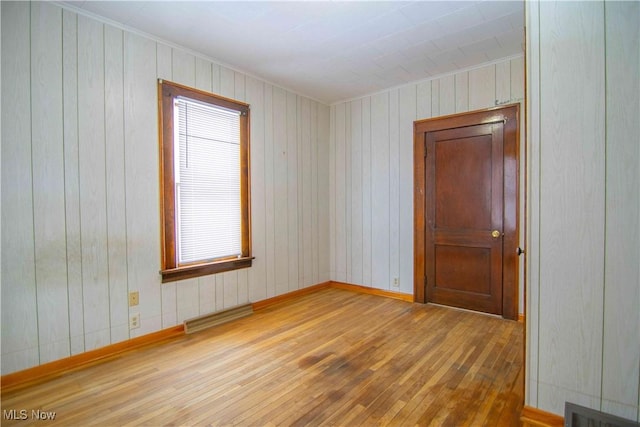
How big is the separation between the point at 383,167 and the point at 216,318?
111 inches

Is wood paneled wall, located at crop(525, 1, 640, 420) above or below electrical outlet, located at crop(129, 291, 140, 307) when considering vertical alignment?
above

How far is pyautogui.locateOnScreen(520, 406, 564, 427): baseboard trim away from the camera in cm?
166

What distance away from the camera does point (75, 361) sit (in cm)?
237

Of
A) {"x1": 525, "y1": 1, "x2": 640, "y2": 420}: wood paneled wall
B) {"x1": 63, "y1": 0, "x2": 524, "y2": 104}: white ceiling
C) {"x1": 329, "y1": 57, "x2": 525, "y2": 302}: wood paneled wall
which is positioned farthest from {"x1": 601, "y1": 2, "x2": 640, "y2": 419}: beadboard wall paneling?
{"x1": 329, "y1": 57, "x2": 525, "y2": 302}: wood paneled wall

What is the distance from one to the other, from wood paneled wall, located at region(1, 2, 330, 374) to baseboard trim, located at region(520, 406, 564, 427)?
275 centimetres

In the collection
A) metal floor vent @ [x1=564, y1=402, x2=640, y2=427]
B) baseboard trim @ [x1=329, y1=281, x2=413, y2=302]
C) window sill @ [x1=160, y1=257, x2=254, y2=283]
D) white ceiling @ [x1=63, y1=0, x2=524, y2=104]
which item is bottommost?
baseboard trim @ [x1=329, y1=281, x2=413, y2=302]

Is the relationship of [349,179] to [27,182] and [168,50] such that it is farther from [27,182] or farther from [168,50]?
[27,182]

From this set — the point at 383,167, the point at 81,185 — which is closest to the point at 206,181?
the point at 81,185

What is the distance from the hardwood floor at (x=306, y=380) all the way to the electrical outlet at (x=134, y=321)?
9.3 inches

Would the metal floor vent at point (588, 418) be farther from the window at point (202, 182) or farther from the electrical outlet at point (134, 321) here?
the electrical outlet at point (134, 321)

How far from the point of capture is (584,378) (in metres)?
1.60

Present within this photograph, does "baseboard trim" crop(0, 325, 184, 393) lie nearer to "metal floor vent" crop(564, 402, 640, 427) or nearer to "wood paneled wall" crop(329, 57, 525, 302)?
"wood paneled wall" crop(329, 57, 525, 302)

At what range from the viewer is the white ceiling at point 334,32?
7.79 feet

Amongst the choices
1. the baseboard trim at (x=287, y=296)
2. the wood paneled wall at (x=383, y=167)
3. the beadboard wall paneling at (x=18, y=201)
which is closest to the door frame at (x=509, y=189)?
the wood paneled wall at (x=383, y=167)
